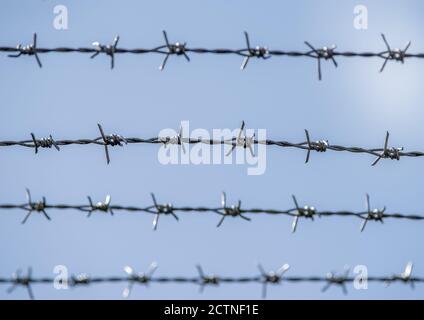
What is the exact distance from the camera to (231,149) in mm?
5117

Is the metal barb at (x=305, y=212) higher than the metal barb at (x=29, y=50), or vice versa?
the metal barb at (x=29, y=50)

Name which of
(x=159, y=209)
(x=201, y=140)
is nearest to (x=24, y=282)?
(x=159, y=209)

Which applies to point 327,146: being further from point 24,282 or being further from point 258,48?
point 24,282

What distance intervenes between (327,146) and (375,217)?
49 cm

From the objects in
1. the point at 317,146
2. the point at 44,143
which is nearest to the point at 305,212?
the point at 317,146

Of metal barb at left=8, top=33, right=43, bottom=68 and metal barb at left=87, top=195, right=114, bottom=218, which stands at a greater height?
metal barb at left=8, top=33, right=43, bottom=68

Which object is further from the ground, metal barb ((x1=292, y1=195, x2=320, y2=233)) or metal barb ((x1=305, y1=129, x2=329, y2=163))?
metal barb ((x1=305, y1=129, x2=329, y2=163))

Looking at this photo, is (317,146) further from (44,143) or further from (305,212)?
(44,143)

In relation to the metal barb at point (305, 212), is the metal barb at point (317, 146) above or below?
above

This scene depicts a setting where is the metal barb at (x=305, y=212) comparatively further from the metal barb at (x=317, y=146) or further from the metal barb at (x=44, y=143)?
the metal barb at (x=44, y=143)

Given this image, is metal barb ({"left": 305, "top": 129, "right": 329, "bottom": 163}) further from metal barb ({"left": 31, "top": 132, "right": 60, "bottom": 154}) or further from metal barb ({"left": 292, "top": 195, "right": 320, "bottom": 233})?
metal barb ({"left": 31, "top": 132, "right": 60, "bottom": 154})

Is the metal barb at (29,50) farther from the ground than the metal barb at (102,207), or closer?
farther from the ground

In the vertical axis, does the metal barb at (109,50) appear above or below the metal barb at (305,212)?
above

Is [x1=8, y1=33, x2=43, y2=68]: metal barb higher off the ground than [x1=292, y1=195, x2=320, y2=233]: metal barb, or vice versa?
[x1=8, y1=33, x2=43, y2=68]: metal barb
